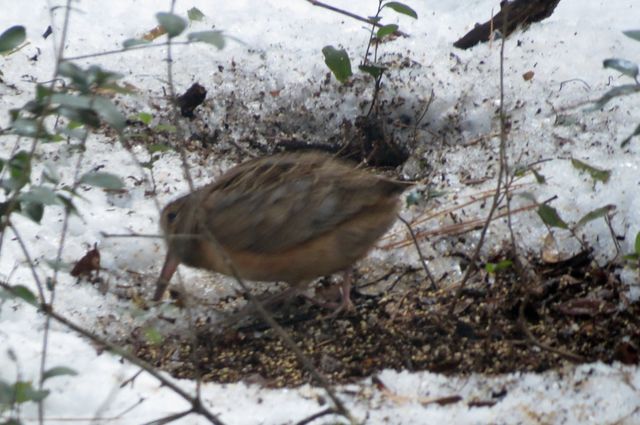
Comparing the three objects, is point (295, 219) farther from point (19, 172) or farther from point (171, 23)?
point (171, 23)

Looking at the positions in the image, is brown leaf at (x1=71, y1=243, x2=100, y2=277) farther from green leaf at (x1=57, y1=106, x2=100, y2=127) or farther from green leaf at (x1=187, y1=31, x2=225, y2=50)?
green leaf at (x1=187, y1=31, x2=225, y2=50)

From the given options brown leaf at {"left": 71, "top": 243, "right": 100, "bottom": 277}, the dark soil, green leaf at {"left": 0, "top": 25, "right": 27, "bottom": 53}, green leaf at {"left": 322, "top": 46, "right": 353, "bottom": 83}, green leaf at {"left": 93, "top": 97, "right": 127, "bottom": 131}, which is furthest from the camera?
green leaf at {"left": 322, "top": 46, "right": 353, "bottom": 83}

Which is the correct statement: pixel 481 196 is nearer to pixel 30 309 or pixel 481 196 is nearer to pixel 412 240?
pixel 412 240

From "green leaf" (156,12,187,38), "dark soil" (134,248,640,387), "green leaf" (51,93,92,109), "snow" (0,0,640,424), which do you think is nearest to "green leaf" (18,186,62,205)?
"green leaf" (51,93,92,109)

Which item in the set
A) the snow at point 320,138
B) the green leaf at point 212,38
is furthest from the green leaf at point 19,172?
the green leaf at point 212,38

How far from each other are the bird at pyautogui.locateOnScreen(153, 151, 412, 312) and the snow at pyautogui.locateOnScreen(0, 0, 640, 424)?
1.09 ft

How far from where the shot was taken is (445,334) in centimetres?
371

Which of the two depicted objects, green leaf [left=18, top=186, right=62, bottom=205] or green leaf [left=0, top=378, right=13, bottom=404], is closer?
green leaf [left=0, top=378, right=13, bottom=404]

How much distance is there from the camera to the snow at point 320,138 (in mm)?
3229

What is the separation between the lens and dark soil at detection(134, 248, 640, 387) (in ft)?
11.5

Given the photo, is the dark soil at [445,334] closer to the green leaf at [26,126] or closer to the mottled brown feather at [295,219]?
the mottled brown feather at [295,219]

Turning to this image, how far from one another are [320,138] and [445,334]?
1714mm

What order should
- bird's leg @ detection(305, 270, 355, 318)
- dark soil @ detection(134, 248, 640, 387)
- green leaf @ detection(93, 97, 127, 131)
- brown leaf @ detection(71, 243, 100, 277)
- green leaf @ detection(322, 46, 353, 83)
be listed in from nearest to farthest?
green leaf @ detection(93, 97, 127, 131) < dark soil @ detection(134, 248, 640, 387) < bird's leg @ detection(305, 270, 355, 318) < brown leaf @ detection(71, 243, 100, 277) < green leaf @ detection(322, 46, 353, 83)

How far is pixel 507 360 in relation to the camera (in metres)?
3.49
